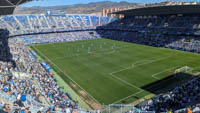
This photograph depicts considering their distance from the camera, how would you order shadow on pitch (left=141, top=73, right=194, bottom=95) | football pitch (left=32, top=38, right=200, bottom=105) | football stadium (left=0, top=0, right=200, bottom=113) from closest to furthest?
football stadium (left=0, top=0, right=200, bottom=113) < football pitch (left=32, top=38, right=200, bottom=105) < shadow on pitch (left=141, top=73, right=194, bottom=95)

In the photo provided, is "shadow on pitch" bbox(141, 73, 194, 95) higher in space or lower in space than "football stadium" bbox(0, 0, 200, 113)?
lower

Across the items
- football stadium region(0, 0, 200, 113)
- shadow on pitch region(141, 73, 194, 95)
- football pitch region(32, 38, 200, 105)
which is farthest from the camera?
shadow on pitch region(141, 73, 194, 95)

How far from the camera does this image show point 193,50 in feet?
142

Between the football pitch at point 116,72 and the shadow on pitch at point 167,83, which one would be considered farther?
the shadow on pitch at point 167,83

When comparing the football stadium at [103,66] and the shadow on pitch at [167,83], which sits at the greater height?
the football stadium at [103,66]

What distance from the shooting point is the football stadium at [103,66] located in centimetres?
1612

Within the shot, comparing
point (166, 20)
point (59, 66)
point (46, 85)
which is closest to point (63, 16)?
point (166, 20)

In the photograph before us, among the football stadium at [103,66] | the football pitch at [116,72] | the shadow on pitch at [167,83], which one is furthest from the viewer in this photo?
the shadow on pitch at [167,83]

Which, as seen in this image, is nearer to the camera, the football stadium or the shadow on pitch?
the football stadium

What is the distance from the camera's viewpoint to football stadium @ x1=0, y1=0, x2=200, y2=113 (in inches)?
635

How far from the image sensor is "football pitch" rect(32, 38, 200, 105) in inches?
878

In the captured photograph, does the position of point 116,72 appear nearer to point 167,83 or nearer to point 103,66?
point 103,66

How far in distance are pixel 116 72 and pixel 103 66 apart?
4108mm

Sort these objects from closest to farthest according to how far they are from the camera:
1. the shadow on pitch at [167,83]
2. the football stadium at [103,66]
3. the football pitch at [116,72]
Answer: the football stadium at [103,66]
the football pitch at [116,72]
the shadow on pitch at [167,83]
